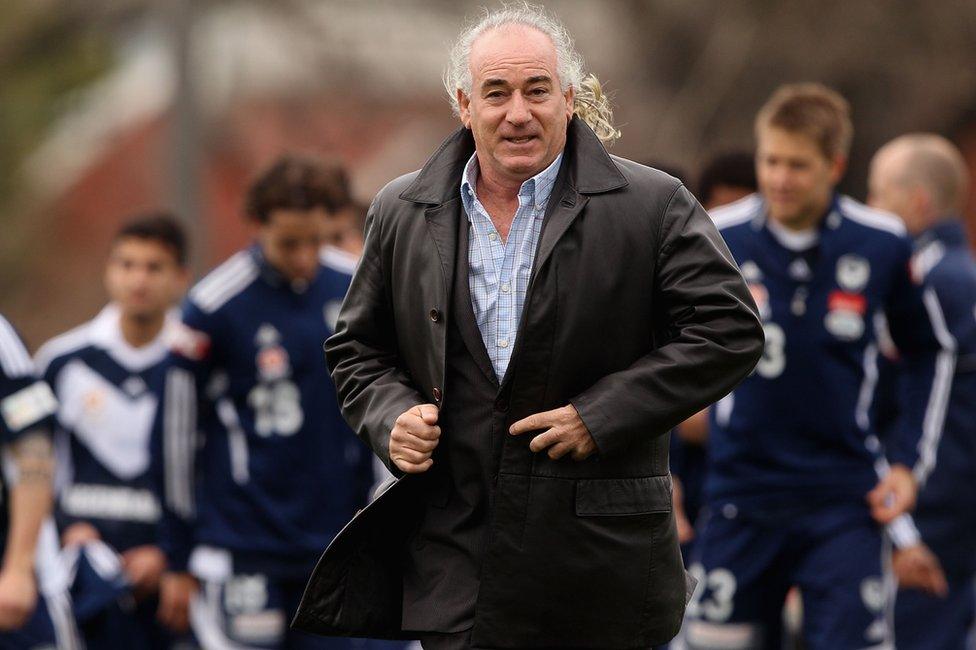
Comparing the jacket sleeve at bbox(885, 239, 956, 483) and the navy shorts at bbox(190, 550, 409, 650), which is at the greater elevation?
the jacket sleeve at bbox(885, 239, 956, 483)

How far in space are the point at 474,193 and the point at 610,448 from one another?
87 cm

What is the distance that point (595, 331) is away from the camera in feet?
16.4

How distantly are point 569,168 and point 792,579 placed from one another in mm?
3165

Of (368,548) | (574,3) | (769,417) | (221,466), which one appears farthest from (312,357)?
(574,3)

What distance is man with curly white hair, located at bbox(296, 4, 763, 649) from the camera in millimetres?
4961

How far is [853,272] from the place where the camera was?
Answer: 25.4ft

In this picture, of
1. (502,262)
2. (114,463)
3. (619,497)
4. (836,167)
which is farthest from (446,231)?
(114,463)

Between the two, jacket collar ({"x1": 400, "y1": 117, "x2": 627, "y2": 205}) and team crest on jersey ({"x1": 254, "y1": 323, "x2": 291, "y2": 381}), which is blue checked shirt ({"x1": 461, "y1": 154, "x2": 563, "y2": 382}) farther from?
team crest on jersey ({"x1": 254, "y1": 323, "x2": 291, "y2": 381})

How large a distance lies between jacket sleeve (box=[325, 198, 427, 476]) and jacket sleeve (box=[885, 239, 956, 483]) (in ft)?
10.3

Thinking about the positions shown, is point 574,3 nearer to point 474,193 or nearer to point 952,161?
point 952,161

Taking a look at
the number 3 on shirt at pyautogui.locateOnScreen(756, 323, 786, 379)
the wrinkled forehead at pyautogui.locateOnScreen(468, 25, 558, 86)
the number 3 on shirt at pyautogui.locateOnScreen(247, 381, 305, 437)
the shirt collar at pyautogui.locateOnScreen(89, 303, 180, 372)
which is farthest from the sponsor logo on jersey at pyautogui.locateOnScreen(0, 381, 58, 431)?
the wrinkled forehead at pyautogui.locateOnScreen(468, 25, 558, 86)

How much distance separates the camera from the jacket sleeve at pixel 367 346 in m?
5.24

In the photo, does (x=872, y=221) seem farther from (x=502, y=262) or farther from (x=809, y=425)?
(x=502, y=262)

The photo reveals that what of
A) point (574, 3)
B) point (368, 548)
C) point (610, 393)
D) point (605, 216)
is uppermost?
point (574, 3)
